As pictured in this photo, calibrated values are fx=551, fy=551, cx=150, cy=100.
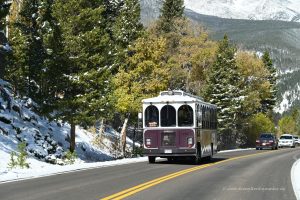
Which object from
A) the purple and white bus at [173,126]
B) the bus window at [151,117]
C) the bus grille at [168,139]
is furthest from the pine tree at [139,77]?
the bus grille at [168,139]

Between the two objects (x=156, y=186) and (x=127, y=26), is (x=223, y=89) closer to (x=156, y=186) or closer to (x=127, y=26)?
(x=127, y=26)

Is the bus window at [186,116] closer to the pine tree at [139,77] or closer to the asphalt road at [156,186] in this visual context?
the asphalt road at [156,186]

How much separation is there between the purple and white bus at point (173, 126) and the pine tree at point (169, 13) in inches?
1710

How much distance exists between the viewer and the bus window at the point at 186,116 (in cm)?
2561

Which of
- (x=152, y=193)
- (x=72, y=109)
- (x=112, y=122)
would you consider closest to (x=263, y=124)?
(x=112, y=122)

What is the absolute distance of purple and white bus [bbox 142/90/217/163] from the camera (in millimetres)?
25562

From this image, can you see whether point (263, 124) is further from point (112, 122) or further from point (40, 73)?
point (40, 73)

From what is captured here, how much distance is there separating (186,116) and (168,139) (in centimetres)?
139

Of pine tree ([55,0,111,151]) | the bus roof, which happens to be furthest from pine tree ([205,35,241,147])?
the bus roof

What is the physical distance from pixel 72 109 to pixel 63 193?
2014 centimetres

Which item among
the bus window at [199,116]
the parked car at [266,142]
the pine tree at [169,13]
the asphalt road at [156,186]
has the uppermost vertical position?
the pine tree at [169,13]

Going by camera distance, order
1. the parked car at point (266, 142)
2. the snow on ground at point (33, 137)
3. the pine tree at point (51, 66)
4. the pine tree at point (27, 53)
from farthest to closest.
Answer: the parked car at point (266, 142), the pine tree at point (51, 66), the pine tree at point (27, 53), the snow on ground at point (33, 137)

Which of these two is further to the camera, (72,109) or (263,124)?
(263,124)

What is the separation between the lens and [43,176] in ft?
61.9
